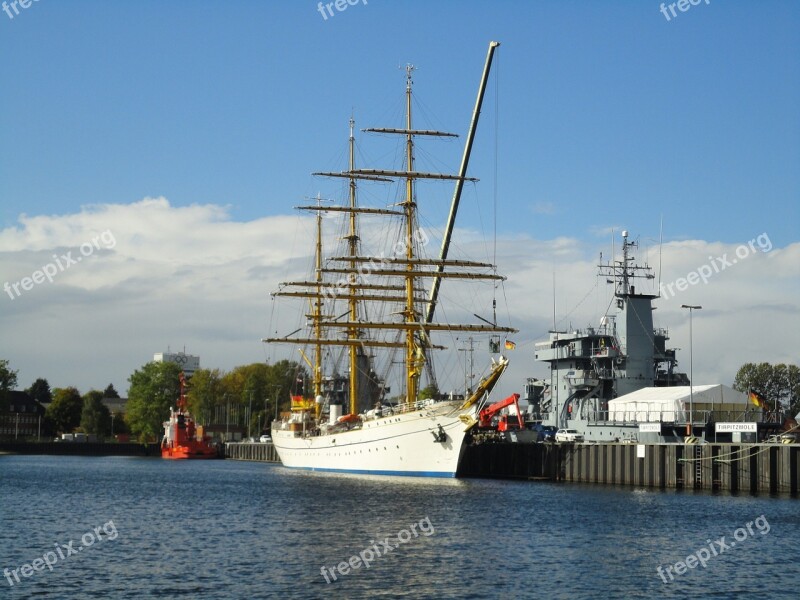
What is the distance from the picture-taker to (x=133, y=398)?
16925 cm

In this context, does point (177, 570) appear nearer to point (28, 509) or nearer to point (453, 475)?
point (28, 509)

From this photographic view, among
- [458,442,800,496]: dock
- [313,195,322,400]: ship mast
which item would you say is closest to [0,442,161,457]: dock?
[313,195,322,400]: ship mast

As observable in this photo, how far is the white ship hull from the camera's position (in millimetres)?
75500

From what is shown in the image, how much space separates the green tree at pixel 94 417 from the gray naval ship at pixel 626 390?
11298 cm

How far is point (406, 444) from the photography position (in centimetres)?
7806

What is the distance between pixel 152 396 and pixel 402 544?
5200 inches

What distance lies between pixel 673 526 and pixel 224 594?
22.2 m

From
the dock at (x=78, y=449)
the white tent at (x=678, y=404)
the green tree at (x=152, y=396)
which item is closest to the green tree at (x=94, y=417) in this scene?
the green tree at (x=152, y=396)

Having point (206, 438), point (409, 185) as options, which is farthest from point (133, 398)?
point (409, 185)

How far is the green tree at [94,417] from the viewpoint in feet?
623

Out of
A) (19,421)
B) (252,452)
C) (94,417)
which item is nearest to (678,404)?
(252,452)

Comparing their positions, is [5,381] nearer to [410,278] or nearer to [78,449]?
[78,449]

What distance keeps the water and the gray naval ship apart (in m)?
13.8

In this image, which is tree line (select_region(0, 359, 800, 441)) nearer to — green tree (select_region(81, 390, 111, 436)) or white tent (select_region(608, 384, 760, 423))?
green tree (select_region(81, 390, 111, 436))
